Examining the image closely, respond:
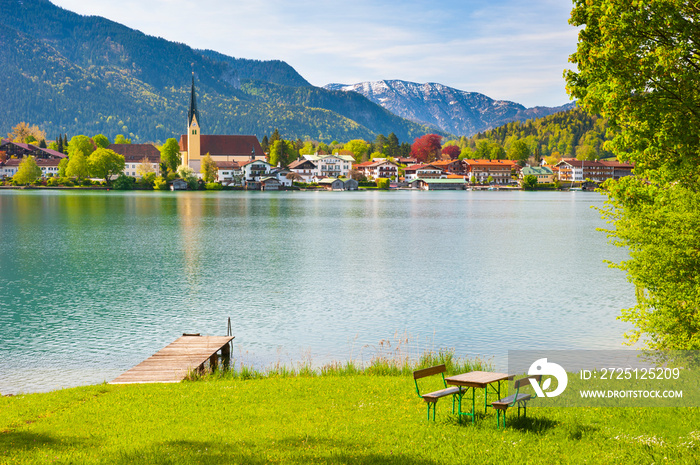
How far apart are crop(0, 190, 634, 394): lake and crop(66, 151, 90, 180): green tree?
11508cm

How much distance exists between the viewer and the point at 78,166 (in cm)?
16912

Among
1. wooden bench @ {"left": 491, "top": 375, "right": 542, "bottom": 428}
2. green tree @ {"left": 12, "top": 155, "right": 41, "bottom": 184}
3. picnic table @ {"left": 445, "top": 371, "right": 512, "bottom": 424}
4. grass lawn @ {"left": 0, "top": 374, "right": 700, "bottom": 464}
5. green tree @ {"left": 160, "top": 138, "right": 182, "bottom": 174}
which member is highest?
green tree @ {"left": 160, "top": 138, "right": 182, "bottom": 174}

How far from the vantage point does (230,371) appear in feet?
53.8

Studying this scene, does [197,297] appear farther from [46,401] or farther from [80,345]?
[46,401]

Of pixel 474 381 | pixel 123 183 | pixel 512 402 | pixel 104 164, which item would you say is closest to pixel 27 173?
pixel 104 164

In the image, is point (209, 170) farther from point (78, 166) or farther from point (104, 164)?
point (78, 166)

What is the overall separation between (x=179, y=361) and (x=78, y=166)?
170062 mm

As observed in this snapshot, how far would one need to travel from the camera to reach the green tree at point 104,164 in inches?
6560

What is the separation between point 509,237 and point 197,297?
39022 millimetres

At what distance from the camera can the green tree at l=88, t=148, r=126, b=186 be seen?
547 feet

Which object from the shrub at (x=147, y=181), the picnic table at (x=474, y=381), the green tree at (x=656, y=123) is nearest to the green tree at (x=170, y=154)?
the shrub at (x=147, y=181)

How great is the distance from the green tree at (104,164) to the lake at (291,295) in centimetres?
11048

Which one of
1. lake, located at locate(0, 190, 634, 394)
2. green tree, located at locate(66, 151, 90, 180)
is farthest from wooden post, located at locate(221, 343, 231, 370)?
green tree, located at locate(66, 151, 90, 180)

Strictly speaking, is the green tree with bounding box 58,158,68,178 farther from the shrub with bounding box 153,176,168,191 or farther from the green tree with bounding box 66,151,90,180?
the shrub with bounding box 153,176,168,191
